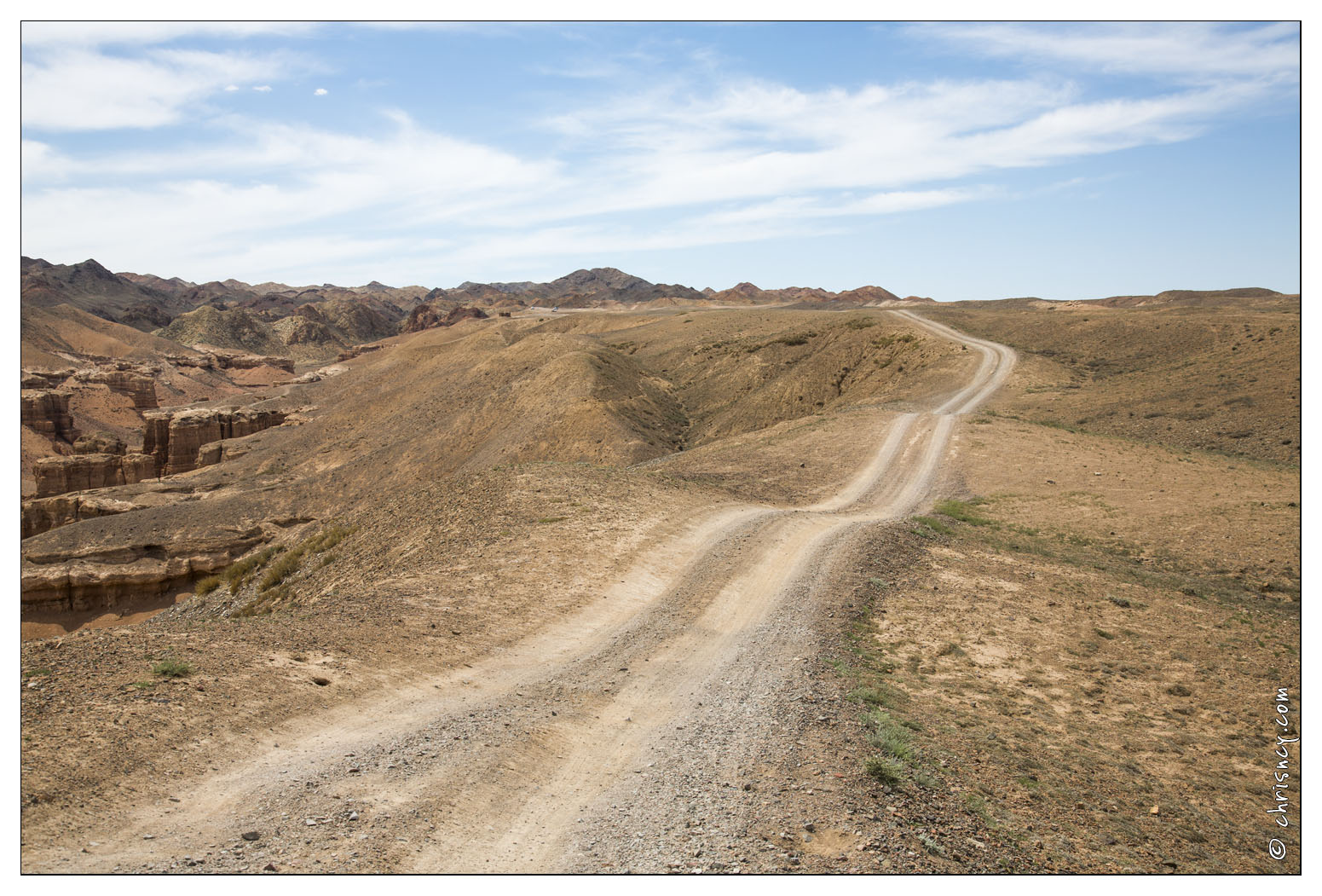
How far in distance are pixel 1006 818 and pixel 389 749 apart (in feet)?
20.7

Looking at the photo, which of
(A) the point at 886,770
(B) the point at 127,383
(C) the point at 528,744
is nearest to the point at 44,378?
(B) the point at 127,383

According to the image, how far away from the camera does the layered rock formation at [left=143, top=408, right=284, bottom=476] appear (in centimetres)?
5356

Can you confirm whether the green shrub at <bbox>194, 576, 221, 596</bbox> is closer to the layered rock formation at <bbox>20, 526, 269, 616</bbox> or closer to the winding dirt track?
the layered rock formation at <bbox>20, 526, 269, 616</bbox>

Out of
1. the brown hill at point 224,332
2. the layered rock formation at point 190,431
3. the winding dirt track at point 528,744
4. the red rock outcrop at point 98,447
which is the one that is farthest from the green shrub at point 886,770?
the brown hill at point 224,332

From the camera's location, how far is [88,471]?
48.5 metres

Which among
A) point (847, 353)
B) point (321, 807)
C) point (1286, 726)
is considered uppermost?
point (847, 353)

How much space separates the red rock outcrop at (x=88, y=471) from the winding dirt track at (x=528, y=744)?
44.3 meters

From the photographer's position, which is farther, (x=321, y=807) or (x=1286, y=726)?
(x=1286, y=726)

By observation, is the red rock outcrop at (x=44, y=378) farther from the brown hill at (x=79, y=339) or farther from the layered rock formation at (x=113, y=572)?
the layered rock formation at (x=113, y=572)

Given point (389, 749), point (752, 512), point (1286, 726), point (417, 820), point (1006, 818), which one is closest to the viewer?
point (417, 820)

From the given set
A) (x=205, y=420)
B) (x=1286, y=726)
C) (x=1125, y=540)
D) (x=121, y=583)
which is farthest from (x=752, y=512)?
(x=205, y=420)

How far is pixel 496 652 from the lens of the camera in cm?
1208

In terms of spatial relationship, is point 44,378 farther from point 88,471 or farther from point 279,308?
point 279,308

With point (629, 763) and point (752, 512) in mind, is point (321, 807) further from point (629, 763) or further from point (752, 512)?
point (752, 512)
